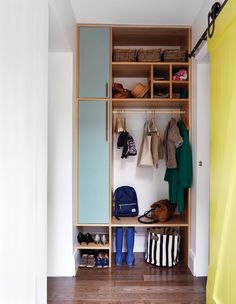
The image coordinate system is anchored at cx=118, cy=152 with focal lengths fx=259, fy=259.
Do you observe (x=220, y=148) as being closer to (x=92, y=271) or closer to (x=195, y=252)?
(x=195, y=252)

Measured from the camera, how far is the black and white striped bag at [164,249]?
2.77 meters

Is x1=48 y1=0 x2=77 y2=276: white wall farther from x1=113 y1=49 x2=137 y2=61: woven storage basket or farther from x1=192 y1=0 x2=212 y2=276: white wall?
x1=192 y1=0 x2=212 y2=276: white wall

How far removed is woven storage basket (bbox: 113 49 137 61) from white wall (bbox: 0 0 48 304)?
127cm

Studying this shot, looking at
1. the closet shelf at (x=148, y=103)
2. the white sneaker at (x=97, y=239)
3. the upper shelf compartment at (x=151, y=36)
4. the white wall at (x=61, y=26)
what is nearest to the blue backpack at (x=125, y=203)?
the white sneaker at (x=97, y=239)

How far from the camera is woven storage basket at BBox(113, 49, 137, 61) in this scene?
110 inches

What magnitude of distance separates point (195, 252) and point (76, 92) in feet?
6.67

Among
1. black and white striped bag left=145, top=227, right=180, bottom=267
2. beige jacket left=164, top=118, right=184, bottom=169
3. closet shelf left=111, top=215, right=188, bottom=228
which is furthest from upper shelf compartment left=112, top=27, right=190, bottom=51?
black and white striped bag left=145, top=227, right=180, bottom=267

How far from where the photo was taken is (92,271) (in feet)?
8.88

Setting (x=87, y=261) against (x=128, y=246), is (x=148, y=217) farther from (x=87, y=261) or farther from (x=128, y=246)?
(x=87, y=261)

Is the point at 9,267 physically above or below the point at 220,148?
below

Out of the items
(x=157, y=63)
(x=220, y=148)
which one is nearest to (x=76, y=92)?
(x=157, y=63)

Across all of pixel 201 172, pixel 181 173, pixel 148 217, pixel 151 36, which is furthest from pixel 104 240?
pixel 151 36

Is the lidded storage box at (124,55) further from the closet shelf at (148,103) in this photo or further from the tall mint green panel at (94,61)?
the closet shelf at (148,103)

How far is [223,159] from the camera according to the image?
5.75ft
